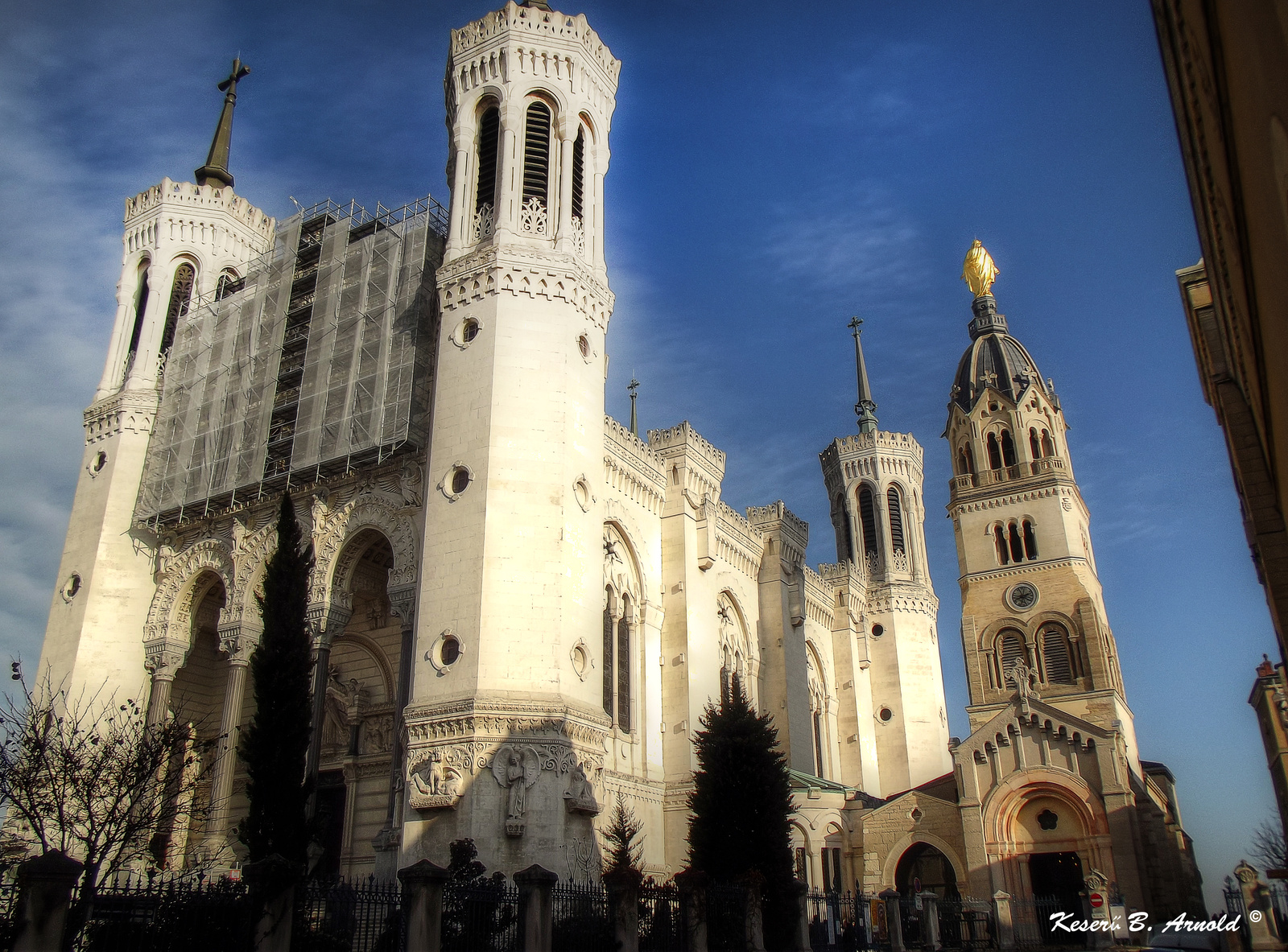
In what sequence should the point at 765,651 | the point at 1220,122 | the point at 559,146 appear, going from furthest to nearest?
Result: 1. the point at 765,651
2. the point at 559,146
3. the point at 1220,122

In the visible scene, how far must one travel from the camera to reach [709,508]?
37438 millimetres

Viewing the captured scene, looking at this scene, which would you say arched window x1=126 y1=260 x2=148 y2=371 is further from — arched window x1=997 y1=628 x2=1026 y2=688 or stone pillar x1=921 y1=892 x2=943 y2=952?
arched window x1=997 y1=628 x2=1026 y2=688

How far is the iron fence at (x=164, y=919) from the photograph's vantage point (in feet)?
41.2

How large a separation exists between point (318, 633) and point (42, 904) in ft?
57.7

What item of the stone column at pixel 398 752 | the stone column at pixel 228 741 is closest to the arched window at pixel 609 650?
the stone column at pixel 398 752

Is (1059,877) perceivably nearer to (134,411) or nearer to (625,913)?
(625,913)

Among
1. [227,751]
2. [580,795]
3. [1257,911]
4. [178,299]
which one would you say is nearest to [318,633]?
[227,751]

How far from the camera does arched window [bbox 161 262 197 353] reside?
124 ft

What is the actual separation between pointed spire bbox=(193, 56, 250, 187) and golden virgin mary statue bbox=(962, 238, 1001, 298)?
3918 cm

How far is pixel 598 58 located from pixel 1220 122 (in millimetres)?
25809

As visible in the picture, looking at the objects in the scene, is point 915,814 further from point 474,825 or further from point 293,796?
point 293,796

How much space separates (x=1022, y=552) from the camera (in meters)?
48.0

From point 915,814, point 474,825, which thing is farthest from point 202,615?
point 915,814

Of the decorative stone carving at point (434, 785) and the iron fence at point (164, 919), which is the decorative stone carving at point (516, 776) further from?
the iron fence at point (164, 919)
